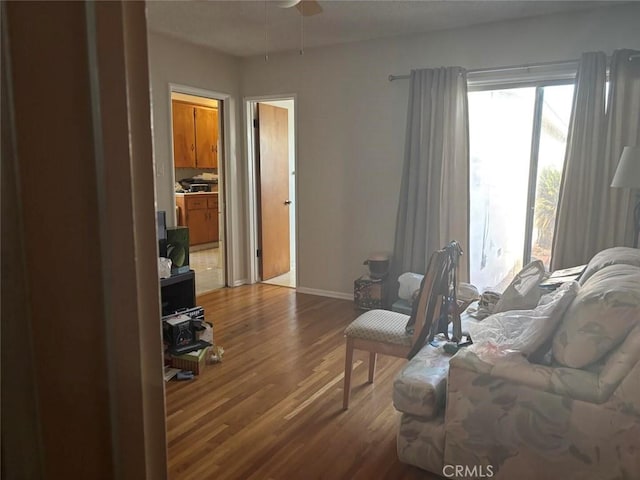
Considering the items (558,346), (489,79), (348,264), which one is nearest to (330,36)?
(489,79)

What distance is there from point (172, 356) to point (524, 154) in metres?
3.28

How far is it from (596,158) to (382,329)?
226cm

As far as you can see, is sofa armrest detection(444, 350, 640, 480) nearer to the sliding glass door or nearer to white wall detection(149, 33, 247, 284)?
the sliding glass door

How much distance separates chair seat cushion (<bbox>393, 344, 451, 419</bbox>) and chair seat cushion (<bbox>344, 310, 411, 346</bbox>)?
339mm

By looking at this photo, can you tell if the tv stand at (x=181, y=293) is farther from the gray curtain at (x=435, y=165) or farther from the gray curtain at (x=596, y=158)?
the gray curtain at (x=596, y=158)

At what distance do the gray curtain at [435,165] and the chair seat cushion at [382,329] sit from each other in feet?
5.62

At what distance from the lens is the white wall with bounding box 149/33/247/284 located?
15.0ft

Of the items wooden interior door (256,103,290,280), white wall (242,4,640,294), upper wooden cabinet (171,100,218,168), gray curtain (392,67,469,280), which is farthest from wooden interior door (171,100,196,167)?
gray curtain (392,67,469,280)

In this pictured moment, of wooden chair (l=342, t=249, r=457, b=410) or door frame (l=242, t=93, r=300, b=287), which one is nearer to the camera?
wooden chair (l=342, t=249, r=457, b=410)

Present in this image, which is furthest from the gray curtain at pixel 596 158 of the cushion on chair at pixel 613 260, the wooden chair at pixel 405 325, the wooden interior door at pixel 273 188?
the wooden interior door at pixel 273 188

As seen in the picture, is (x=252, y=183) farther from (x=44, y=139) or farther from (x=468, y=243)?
(x=44, y=139)

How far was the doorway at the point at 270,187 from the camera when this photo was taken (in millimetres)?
5488

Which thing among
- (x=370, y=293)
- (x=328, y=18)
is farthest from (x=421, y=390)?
(x=328, y=18)

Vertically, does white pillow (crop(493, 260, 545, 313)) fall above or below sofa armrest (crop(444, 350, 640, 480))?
above
